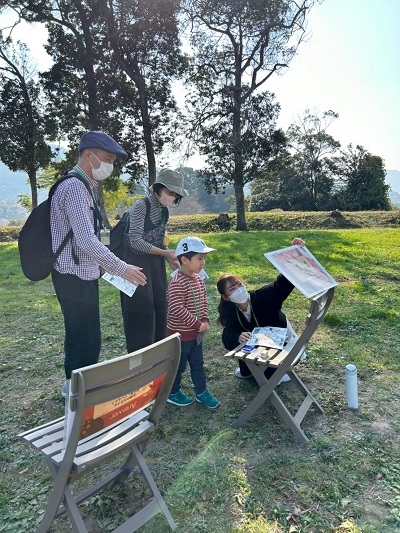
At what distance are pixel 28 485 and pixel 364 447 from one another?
2324 millimetres

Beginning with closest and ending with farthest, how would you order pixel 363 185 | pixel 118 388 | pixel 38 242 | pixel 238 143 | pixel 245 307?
1. pixel 118 388
2. pixel 38 242
3. pixel 245 307
4. pixel 238 143
5. pixel 363 185

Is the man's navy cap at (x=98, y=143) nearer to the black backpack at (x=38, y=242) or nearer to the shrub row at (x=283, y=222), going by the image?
the black backpack at (x=38, y=242)

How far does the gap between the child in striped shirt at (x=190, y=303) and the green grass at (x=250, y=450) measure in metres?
0.53

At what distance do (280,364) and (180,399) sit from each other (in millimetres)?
1088

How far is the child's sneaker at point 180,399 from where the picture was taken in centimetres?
353

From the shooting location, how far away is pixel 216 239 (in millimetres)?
14547

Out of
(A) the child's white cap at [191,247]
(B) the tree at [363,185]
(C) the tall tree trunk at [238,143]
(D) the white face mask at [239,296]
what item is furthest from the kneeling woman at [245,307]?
(B) the tree at [363,185]

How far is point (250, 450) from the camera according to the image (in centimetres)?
288

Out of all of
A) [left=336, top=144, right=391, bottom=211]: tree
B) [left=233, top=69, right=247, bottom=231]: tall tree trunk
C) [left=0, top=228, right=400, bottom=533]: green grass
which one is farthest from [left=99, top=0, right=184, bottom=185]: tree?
[left=336, top=144, right=391, bottom=211]: tree

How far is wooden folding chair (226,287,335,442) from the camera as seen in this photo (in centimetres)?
286

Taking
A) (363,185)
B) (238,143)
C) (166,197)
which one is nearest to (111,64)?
(238,143)

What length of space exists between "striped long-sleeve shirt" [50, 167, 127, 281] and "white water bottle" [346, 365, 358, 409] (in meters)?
2.11

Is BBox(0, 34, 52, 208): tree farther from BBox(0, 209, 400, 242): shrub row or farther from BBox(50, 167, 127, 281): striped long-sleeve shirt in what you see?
BBox(50, 167, 127, 281): striped long-sleeve shirt

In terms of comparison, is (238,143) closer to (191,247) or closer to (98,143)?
(191,247)
